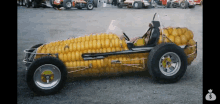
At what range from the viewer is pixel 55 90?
13.4 feet

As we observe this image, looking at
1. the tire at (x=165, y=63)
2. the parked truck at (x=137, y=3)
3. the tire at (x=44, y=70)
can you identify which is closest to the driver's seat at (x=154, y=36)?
the tire at (x=165, y=63)

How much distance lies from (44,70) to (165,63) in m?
2.09

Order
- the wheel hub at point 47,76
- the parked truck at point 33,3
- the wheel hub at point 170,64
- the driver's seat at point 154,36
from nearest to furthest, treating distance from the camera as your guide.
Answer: the wheel hub at point 47,76 → the wheel hub at point 170,64 → the driver's seat at point 154,36 → the parked truck at point 33,3

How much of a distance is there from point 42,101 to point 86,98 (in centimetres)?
68

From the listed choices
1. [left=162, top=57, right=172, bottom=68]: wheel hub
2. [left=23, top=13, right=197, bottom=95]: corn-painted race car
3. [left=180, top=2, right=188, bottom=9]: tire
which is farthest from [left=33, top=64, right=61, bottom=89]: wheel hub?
[left=180, top=2, right=188, bottom=9]: tire

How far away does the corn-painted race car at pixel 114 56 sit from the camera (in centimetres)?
427

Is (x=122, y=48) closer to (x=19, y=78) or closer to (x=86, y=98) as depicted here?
(x=86, y=98)

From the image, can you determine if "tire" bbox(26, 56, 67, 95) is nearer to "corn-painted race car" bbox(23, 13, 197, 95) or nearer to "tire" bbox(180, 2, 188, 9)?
"corn-painted race car" bbox(23, 13, 197, 95)

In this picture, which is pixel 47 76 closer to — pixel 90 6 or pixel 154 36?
pixel 154 36

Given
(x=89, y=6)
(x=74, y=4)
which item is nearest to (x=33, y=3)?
(x=74, y=4)

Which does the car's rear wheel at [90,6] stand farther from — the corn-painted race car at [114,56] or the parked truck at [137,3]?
the corn-painted race car at [114,56]

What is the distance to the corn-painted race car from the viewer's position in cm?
427
